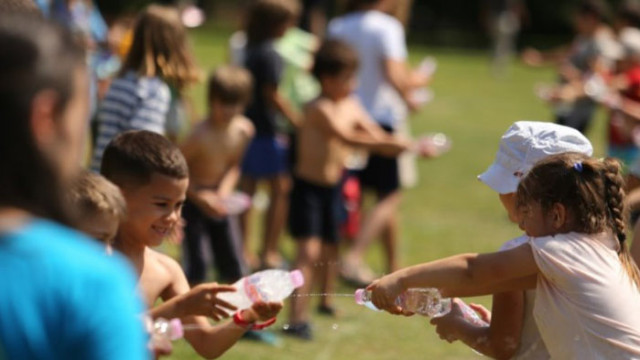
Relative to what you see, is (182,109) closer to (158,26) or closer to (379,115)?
(158,26)

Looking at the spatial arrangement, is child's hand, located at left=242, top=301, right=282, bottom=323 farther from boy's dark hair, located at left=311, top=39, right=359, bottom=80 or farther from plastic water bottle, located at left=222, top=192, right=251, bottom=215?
boy's dark hair, located at left=311, top=39, right=359, bottom=80

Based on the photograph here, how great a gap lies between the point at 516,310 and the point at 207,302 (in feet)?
3.18

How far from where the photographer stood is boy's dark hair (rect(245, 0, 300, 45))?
7.96m

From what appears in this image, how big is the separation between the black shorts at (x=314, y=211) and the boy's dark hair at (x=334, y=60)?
2.26 ft

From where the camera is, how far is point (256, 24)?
8031 mm

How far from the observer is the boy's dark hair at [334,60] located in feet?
22.6

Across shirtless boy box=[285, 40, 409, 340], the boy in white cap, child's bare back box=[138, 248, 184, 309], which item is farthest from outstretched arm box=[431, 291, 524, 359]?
shirtless boy box=[285, 40, 409, 340]

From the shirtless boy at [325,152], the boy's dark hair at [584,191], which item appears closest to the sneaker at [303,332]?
the shirtless boy at [325,152]

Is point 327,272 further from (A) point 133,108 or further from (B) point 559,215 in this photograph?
(B) point 559,215

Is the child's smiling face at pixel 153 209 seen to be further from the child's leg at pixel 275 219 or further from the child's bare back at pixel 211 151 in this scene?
the child's leg at pixel 275 219

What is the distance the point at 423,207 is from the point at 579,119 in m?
1.69

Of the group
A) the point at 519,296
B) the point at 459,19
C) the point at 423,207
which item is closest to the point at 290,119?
the point at 423,207

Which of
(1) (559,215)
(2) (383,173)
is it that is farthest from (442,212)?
(1) (559,215)

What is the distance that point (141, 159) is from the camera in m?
3.78
